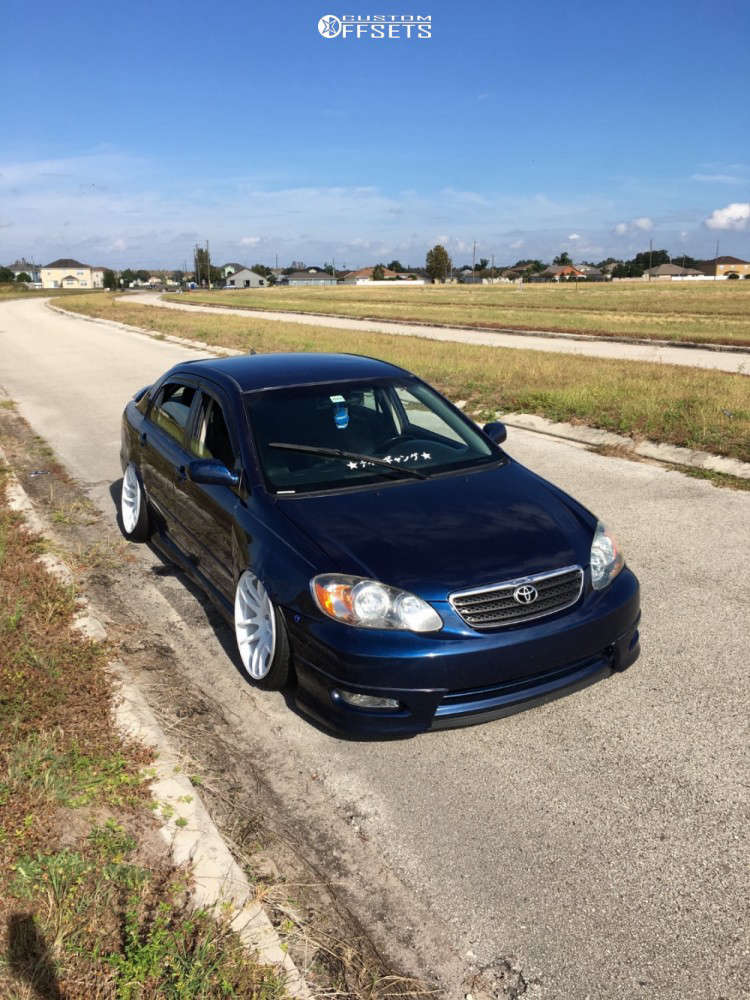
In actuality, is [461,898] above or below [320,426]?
below

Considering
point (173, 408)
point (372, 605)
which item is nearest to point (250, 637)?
point (372, 605)

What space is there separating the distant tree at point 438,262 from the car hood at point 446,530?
151512 mm

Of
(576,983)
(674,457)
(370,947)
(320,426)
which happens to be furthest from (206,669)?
(674,457)

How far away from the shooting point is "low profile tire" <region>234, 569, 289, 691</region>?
3.76 meters

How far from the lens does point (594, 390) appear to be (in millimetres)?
12234

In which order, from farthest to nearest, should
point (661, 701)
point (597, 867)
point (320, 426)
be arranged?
1. point (320, 426)
2. point (661, 701)
3. point (597, 867)

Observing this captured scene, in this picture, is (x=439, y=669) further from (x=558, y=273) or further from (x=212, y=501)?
(x=558, y=273)

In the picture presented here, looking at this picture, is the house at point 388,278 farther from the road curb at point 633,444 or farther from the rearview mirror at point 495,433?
the rearview mirror at point 495,433

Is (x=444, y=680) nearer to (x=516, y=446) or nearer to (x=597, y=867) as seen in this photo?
(x=597, y=867)

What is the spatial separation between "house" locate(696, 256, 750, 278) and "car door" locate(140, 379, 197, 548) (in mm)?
182237

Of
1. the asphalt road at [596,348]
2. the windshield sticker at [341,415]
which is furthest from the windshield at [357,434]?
the asphalt road at [596,348]

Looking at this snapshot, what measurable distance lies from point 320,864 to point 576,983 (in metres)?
0.93

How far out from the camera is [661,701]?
13.0ft

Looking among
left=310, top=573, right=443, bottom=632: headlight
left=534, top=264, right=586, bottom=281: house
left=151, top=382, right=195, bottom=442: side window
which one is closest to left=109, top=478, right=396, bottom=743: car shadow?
left=310, top=573, right=443, bottom=632: headlight
